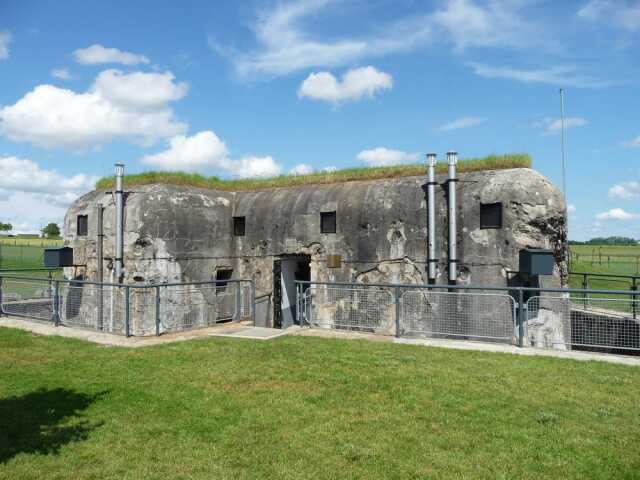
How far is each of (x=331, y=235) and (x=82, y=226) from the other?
8443mm

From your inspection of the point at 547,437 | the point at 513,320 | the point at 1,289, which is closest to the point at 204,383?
the point at 547,437

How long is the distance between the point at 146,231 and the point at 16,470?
409 inches

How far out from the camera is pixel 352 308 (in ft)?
43.2

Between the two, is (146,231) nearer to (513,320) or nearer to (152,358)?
(152,358)

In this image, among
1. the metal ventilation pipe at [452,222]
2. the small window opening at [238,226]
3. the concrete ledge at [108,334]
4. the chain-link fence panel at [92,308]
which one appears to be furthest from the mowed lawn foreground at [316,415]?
the small window opening at [238,226]

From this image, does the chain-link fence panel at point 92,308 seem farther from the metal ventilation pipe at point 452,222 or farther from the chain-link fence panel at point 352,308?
the metal ventilation pipe at point 452,222

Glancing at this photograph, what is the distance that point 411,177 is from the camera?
13.6 meters

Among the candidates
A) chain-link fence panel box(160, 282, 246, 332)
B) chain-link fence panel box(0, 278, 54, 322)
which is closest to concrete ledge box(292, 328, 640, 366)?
chain-link fence panel box(160, 282, 246, 332)

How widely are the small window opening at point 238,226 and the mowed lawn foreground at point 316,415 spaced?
727 centimetres

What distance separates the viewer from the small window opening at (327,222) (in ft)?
46.5

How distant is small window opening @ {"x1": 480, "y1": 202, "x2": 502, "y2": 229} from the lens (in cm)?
1179

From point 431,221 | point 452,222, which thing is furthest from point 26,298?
point 452,222

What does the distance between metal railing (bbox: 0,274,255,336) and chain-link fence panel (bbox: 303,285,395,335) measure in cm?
181

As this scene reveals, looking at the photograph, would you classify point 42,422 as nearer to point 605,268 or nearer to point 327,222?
point 327,222
